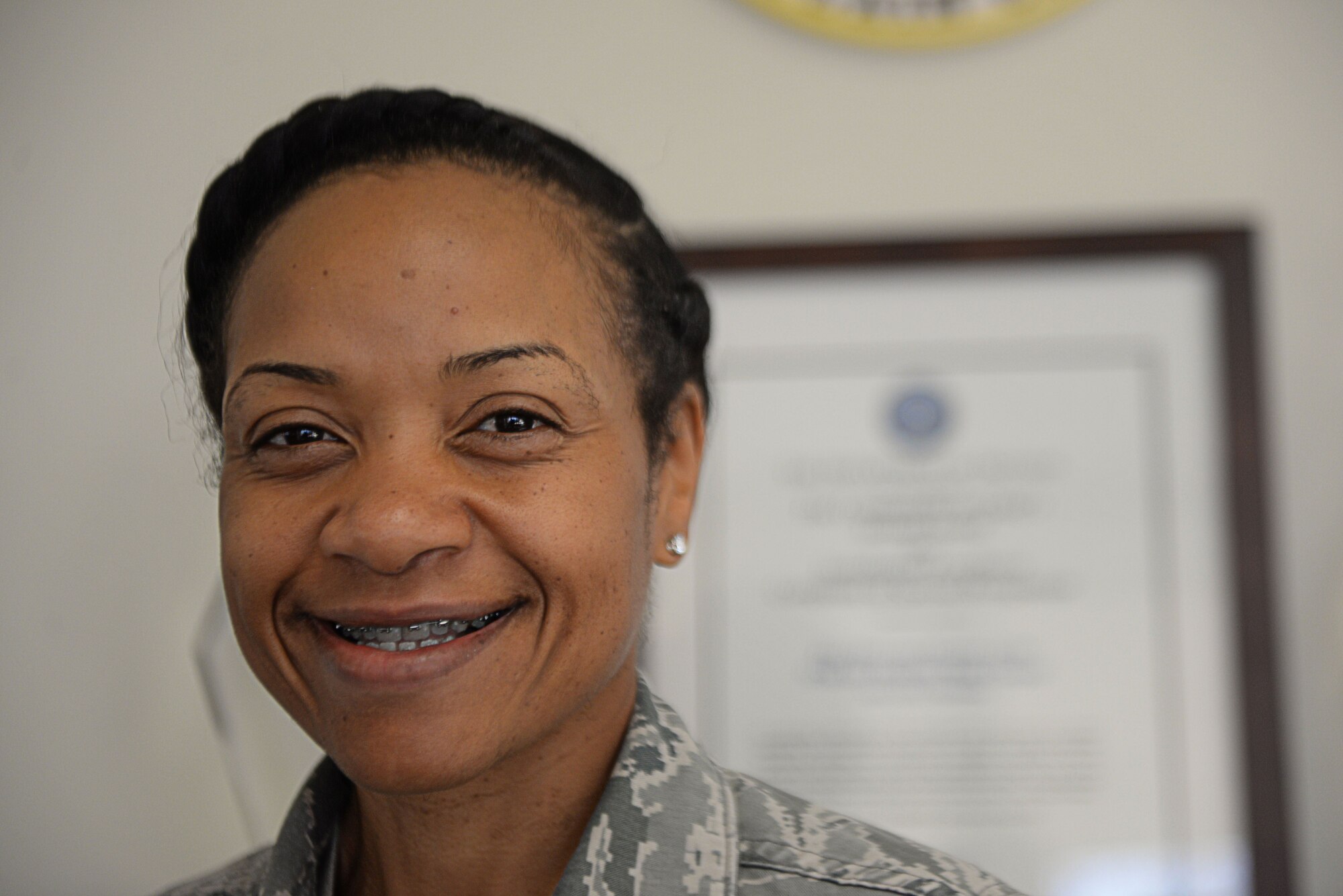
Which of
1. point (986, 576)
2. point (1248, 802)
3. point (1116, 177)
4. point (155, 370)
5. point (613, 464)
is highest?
point (1116, 177)

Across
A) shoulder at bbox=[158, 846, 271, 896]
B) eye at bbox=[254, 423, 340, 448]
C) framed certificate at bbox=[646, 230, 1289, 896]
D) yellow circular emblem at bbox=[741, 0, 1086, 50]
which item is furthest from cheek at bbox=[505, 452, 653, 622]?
yellow circular emblem at bbox=[741, 0, 1086, 50]

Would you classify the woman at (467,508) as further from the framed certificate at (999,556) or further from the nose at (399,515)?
the framed certificate at (999,556)

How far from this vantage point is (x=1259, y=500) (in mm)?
1097

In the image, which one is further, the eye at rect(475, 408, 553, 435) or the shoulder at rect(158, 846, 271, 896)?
the shoulder at rect(158, 846, 271, 896)

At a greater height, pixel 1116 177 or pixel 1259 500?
pixel 1116 177

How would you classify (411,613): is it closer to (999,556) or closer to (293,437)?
(293,437)

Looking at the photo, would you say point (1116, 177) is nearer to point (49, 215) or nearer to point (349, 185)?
point (349, 185)

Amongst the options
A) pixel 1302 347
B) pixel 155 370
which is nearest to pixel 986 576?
pixel 1302 347

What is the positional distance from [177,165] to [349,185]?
2.26ft

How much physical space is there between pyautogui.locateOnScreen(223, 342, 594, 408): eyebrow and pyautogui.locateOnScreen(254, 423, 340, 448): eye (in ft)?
0.11

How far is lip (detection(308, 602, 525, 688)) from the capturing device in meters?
0.64

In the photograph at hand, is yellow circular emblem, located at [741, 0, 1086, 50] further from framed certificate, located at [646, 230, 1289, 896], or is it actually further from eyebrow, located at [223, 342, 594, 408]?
eyebrow, located at [223, 342, 594, 408]

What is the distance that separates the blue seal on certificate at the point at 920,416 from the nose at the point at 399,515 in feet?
2.04

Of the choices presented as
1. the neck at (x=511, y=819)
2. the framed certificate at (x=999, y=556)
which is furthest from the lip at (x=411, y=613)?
the framed certificate at (x=999, y=556)
